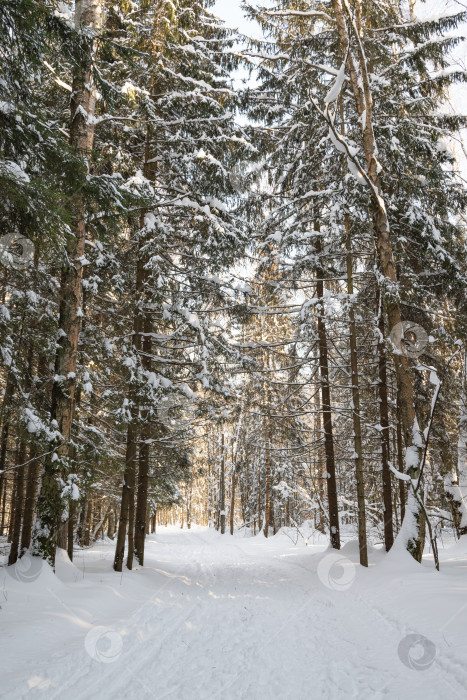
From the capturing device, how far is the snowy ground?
3789 mm

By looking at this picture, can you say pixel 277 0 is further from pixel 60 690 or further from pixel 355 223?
pixel 60 690

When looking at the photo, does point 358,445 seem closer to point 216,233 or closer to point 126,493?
point 126,493

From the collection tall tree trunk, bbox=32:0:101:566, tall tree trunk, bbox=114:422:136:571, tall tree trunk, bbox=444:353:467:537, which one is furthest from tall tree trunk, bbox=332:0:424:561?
tall tree trunk, bbox=114:422:136:571

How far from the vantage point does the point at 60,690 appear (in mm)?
3711

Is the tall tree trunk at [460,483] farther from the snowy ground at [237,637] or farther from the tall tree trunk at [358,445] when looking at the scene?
the snowy ground at [237,637]

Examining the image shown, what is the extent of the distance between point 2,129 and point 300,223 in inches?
330

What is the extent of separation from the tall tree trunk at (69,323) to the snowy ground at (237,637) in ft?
2.58

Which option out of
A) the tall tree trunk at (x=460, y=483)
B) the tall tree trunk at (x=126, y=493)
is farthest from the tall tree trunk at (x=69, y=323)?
the tall tree trunk at (x=460, y=483)

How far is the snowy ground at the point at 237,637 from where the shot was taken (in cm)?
379

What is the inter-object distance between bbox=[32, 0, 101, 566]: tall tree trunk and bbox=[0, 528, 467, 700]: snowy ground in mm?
786

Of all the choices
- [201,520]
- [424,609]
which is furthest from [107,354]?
[201,520]

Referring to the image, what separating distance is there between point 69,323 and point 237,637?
583 centimetres

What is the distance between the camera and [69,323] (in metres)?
7.74

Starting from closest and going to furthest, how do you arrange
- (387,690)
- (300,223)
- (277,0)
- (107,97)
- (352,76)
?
(387,690) → (107,97) → (352,76) → (277,0) → (300,223)
